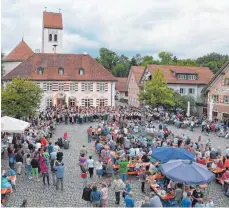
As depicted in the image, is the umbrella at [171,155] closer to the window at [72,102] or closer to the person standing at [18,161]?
the person standing at [18,161]

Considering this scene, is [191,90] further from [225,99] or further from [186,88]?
[225,99]

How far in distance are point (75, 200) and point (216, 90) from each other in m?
29.1

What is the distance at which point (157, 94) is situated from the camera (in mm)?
39562

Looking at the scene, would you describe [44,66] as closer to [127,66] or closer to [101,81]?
[101,81]

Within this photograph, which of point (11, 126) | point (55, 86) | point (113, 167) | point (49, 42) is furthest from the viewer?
point (49, 42)

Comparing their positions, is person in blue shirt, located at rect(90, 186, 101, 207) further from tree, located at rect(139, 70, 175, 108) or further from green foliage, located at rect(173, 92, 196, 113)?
green foliage, located at rect(173, 92, 196, 113)

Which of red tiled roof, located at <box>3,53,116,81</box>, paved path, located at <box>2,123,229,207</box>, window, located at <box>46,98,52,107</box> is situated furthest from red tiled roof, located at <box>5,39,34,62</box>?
paved path, located at <box>2,123,229,207</box>

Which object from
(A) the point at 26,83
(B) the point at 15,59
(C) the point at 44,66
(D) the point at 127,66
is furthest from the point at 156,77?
(D) the point at 127,66

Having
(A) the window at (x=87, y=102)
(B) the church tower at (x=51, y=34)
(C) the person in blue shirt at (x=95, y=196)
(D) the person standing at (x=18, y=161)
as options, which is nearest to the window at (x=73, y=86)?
(A) the window at (x=87, y=102)

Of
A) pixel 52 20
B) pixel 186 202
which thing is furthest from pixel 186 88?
pixel 186 202

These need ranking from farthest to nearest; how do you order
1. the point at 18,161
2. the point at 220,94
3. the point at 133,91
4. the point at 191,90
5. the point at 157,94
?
the point at 133,91 < the point at 191,90 < the point at 157,94 < the point at 220,94 < the point at 18,161

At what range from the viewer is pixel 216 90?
3738 cm

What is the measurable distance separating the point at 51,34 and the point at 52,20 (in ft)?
10.7

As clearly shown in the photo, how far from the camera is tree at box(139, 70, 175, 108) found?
39.2m
